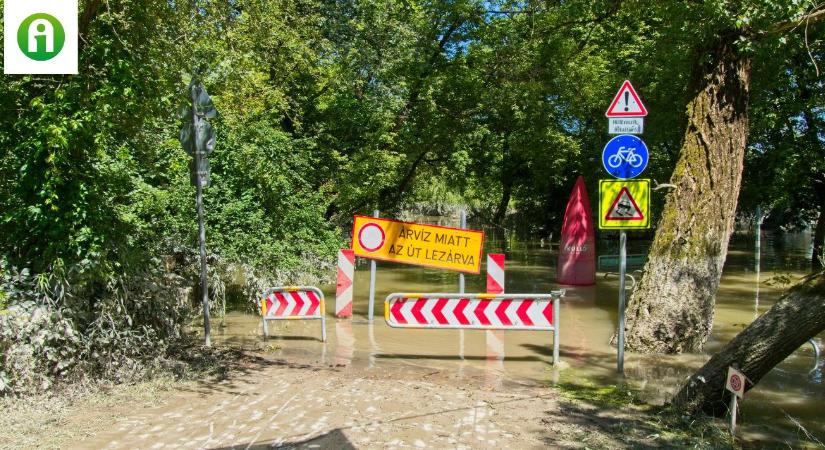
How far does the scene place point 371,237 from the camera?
38.5 feet

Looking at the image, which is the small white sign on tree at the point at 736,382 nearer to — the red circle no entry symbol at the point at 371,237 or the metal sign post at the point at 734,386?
the metal sign post at the point at 734,386

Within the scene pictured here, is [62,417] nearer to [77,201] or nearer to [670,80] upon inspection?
[77,201]

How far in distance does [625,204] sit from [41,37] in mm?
6378

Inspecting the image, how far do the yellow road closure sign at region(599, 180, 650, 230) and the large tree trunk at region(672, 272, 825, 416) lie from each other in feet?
7.15

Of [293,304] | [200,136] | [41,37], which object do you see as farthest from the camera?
[293,304]

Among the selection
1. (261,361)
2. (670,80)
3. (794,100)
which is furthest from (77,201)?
(794,100)

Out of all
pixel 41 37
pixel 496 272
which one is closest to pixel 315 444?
pixel 41 37

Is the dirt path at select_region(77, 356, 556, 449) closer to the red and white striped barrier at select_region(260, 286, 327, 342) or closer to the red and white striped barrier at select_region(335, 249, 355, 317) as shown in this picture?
the red and white striped barrier at select_region(260, 286, 327, 342)

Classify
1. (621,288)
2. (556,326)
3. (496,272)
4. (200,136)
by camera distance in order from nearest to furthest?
(621,288) → (556,326) → (200,136) → (496,272)

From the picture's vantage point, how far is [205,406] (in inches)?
236

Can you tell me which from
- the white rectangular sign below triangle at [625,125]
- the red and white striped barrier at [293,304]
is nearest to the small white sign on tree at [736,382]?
the white rectangular sign below triangle at [625,125]

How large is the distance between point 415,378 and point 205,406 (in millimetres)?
2507

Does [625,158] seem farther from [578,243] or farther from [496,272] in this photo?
[578,243]

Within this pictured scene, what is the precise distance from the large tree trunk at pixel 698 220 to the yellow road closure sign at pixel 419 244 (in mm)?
2863
